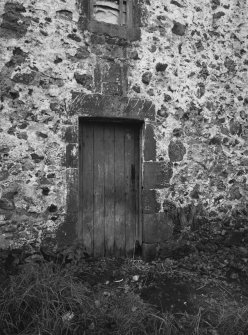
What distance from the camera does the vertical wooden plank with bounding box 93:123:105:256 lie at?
4.81 m

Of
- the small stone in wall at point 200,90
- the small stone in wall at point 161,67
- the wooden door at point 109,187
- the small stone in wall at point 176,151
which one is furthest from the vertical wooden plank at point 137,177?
the small stone in wall at point 200,90

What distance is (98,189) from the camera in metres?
4.83

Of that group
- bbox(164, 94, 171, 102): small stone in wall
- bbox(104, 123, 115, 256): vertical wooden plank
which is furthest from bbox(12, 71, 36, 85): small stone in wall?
bbox(164, 94, 171, 102): small stone in wall

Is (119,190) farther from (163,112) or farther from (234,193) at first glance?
(234,193)

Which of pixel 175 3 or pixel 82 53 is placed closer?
pixel 82 53

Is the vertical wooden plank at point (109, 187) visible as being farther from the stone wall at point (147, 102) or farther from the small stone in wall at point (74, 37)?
the small stone in wall at point (74, 37)

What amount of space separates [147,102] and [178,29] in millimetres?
1215

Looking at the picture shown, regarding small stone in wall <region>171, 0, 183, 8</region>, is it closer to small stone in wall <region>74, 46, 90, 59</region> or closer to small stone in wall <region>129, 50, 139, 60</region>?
small stone in wall <region>129, 50, 139, 60</region>

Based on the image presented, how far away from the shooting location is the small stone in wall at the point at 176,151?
16.9 feet

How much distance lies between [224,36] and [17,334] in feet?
16.2

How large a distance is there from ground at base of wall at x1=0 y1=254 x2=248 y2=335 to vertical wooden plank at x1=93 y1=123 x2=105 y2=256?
0.88 ft

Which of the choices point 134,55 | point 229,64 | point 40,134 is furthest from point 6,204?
point 229,64

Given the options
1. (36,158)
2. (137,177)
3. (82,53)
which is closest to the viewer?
(36,158)

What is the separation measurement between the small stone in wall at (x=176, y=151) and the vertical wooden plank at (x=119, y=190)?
0.71 metres
